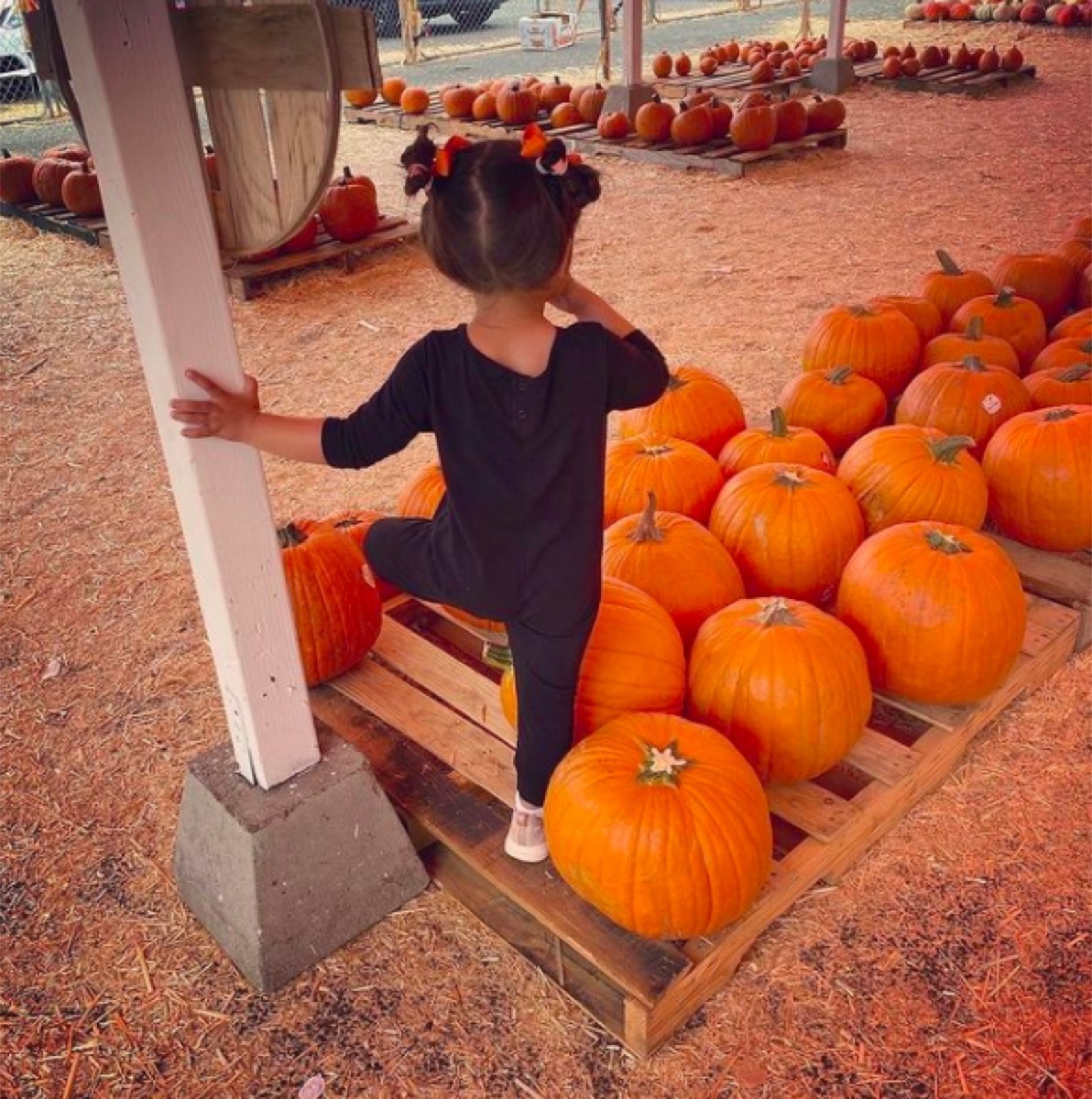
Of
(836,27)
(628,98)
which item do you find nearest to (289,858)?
(628,98)

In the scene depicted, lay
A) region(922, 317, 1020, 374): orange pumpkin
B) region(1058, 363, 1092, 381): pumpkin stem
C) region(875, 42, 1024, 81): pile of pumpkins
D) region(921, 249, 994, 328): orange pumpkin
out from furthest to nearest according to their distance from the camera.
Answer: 1. region(875, 42, 1024, 81): pile of pumpkins
2. region(921, 249, 994, 328): orange pumpkin
3. region(922, 317, 1020, 374): orange pumpkin
4. region(1058, 363, 1092, 381): pumpkin stem

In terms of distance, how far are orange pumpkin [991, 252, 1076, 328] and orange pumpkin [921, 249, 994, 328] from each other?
10 centimetres

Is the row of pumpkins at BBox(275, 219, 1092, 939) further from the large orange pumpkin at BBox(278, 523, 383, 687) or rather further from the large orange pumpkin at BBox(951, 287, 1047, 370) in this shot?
the large orange pumpkin at BBox(951, 287, 1047, 370)

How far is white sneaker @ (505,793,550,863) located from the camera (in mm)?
2039

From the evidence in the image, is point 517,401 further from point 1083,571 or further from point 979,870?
point 1083,571

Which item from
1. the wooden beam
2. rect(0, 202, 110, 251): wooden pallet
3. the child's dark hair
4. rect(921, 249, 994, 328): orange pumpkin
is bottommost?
rect(0, 202, 110, 251): wooden pallet

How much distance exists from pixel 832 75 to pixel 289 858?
11.2 meters

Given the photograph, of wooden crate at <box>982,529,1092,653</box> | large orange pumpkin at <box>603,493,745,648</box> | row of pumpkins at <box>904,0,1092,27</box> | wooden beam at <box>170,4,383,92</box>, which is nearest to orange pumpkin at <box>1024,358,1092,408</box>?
wooden crate at <box>982,529,1092,653</box>

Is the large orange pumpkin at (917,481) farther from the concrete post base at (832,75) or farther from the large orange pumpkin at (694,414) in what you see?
the concrete post base at (832,75)

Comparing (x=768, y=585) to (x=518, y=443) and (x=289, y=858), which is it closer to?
(x=518, y=443)

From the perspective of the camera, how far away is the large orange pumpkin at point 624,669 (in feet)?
6.98

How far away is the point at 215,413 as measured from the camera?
164cm

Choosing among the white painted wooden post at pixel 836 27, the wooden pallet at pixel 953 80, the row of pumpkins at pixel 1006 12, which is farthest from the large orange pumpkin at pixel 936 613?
the row of pumpkins at pixel 1006 12

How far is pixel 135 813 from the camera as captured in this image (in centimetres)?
248
